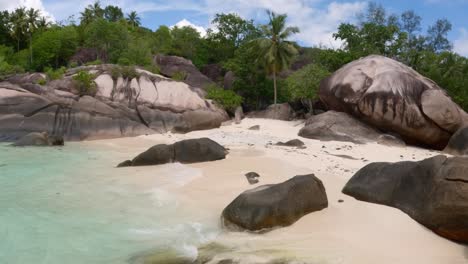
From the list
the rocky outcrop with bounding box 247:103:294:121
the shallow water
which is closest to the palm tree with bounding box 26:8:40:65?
the rocky outcrop with bounding box 247:103:294:121

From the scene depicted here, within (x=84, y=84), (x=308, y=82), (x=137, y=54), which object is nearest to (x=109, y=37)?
(x=137, y=54)

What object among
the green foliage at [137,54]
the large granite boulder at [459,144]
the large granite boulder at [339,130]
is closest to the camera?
the large granite boulder at [459,144]

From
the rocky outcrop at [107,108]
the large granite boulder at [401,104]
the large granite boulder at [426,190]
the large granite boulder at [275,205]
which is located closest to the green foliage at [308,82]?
the rocky outcrop at [107,108]

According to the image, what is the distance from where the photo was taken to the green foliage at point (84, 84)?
25597mm

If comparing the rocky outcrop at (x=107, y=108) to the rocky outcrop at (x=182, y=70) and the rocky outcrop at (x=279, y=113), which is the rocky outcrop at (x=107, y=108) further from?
the rocky outcrop at (x=182, y=70)

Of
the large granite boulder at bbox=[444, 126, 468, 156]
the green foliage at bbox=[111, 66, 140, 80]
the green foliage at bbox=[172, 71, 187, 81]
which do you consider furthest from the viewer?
the green foliage at bbox=[172, 71, 187, 81]

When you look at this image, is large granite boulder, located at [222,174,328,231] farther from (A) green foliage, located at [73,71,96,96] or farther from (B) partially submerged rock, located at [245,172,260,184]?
(A) green foliage, located at [73,71,96,96]

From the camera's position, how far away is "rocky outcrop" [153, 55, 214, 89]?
134ft

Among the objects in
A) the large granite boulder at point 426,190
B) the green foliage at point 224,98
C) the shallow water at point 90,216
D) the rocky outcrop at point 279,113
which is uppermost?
the green foliage at point 224,98

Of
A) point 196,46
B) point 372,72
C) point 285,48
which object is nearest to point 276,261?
point 372,72

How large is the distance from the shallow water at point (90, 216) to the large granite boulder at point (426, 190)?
3775 mm

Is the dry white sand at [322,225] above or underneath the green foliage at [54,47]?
underneath

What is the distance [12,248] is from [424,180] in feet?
24.6

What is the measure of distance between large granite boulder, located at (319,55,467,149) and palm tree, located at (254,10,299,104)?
43.2ft
